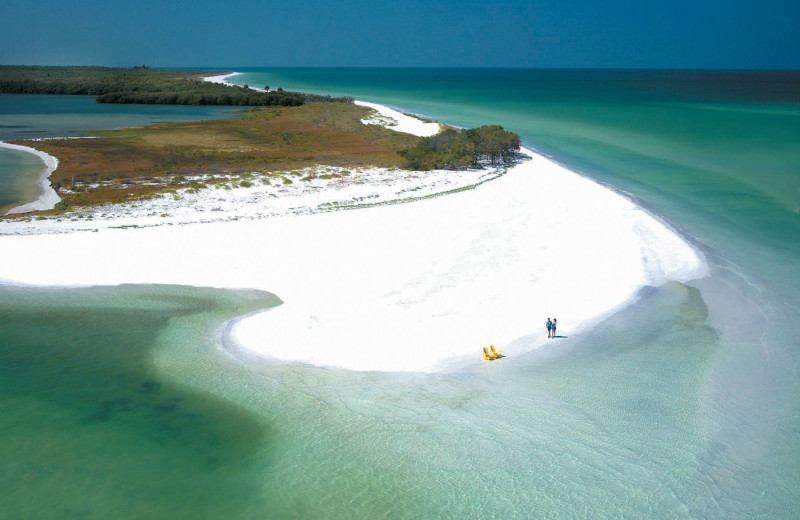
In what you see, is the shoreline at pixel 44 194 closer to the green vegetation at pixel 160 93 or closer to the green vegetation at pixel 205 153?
the green vegetation at pixel 205 153

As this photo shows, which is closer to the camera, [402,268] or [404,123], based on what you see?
[402,268]

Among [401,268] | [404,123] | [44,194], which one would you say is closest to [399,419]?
[401,268]

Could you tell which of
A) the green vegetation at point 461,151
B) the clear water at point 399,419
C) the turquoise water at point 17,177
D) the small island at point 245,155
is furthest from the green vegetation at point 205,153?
the clear water at point 399,419

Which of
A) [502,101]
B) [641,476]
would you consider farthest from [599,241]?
[502,101]

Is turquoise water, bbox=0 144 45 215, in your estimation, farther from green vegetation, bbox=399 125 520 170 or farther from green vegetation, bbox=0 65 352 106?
green vegetation, bbox=0 65 352 106

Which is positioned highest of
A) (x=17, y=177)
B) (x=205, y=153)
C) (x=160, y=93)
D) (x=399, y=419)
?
(x=160, y=93)

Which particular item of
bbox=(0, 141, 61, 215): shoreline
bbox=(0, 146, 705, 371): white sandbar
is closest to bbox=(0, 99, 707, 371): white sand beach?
bbox=(0, 146, 705, 371): white sandbar

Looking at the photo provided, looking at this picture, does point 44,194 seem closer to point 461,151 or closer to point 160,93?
point 461,151
